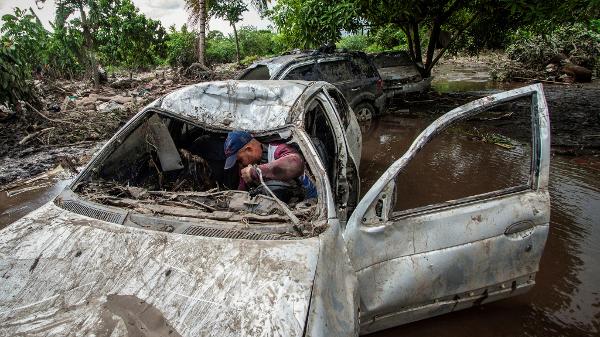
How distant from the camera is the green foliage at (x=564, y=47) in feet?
45.6

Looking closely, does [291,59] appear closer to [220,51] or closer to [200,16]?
[200,16]

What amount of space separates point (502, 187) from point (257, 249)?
4161 millimetres

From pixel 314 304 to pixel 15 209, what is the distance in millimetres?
5261

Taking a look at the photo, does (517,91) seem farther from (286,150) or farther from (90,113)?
(90,113)

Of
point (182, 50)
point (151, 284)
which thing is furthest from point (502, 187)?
point (182, 50)

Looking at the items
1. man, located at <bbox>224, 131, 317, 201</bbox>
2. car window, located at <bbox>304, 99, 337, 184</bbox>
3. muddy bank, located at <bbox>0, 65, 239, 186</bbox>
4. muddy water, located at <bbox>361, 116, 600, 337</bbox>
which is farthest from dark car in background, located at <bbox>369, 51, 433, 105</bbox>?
man, located at <bbox>224, 131, 317, 201</bbox>

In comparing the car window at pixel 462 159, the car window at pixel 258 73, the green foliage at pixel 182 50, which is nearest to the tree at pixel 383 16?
the car window at pixel 462 159

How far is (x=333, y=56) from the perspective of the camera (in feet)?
24.7

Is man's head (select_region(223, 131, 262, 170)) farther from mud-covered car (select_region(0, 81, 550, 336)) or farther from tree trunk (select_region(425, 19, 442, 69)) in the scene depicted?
tree trunk (select_region(425, 19, 442, 69))

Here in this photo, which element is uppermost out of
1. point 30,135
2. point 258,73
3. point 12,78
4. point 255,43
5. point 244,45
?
point 255,43

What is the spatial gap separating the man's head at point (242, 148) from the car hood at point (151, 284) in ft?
3.04

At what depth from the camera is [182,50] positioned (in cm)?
2522

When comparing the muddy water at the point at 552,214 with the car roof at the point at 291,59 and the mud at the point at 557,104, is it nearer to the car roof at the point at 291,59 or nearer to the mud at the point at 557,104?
the mud at the point at 557,104

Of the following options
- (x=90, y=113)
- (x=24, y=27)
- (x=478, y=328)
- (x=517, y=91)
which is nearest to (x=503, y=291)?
(x=478, y=328)
